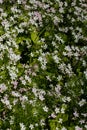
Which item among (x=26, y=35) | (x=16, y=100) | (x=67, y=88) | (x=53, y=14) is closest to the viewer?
(x=16, y=100)

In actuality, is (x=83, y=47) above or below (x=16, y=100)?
above

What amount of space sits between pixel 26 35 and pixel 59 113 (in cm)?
170

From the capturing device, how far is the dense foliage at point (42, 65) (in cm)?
655

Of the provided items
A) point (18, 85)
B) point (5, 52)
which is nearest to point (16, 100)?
point (18, 85)

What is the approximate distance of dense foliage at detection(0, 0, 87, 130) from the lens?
6547 mm

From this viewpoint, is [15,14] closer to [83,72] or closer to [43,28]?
[43,28]

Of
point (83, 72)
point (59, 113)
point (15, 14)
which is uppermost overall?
point (15, 14)

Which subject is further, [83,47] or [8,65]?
[83,47]

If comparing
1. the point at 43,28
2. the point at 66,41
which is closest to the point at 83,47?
the point at 66,41

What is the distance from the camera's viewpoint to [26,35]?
757 cm

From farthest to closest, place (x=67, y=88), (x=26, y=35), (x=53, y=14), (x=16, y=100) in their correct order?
(x=53, y=14)
(x=26, y=35)
(x=67, y=88)
(x=16, y=100)

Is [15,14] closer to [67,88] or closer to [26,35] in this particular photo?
[26,35]

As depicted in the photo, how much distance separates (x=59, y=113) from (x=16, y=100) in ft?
2.42

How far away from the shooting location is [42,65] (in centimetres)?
711
